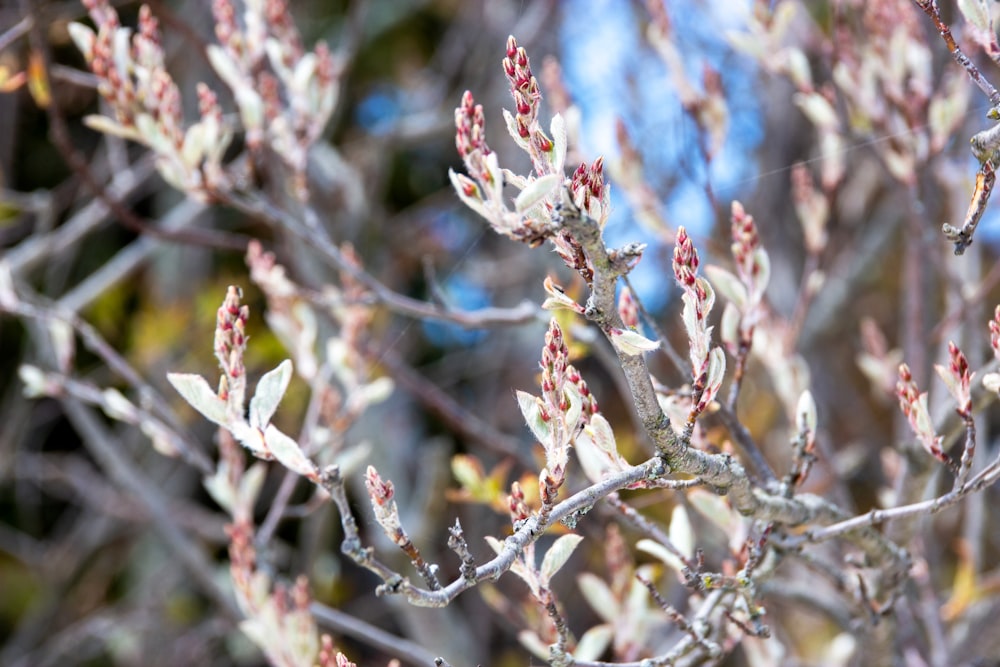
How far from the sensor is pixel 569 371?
0.83m

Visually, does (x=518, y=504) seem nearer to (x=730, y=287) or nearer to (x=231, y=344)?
(x=231, y=344)

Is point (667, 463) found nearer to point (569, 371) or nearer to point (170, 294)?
→ point (569, 371)

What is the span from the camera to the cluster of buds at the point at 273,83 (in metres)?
1.43

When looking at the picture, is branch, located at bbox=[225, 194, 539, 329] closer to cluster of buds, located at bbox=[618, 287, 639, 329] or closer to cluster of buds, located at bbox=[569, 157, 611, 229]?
cluster of buds, located at bbox=[618, 287, 639, 329]

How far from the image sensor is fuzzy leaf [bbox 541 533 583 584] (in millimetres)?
906

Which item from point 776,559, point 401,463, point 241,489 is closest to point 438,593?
point 776,559

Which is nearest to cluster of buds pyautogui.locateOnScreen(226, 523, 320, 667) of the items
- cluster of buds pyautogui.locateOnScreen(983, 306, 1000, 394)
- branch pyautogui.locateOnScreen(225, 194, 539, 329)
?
branch pyautogui.locateOnScreen(225, 194, 539, 329)

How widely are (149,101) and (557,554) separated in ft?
2.84

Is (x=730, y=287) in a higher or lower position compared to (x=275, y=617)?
higher

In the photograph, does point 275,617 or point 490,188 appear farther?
point 275,617

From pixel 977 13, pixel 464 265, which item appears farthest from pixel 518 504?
pixel 464 265

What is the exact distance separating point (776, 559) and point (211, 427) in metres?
2.45

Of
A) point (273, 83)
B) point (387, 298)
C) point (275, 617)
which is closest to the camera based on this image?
point (275, 617)

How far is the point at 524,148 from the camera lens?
0.73 m
